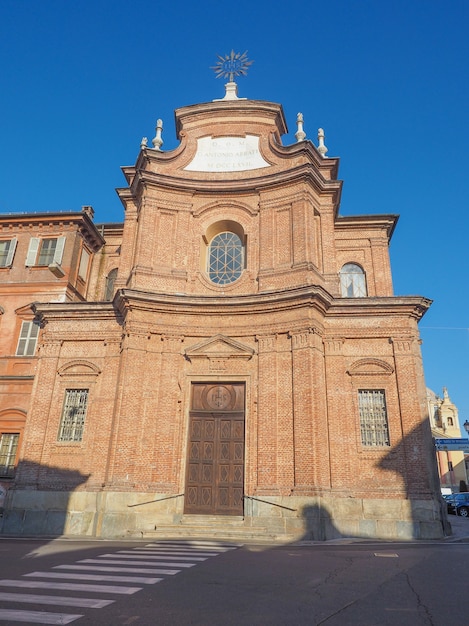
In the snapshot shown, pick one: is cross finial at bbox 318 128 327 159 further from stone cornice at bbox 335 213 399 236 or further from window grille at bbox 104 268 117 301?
window grille at bbox 104 268 117 301

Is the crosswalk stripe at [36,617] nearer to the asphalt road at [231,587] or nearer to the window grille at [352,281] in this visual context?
the asphalt road at [231,587]

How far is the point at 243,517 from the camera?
48.2 ft

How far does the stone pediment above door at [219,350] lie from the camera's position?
16719mm

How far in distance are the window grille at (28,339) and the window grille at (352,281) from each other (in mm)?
13506

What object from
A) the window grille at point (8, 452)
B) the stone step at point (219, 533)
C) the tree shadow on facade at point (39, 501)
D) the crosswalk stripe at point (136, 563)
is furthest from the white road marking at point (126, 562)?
the window grille at point (8, 452)

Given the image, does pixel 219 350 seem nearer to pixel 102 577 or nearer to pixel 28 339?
pixel 28 339

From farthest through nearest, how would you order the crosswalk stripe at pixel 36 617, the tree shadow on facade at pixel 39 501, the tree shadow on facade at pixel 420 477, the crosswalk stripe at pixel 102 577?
1. the tree shadow on facade at pixel 39 501
2. the tree shadow on facade at pixel 420 477
3. the crosswalk stripe at pixel 102 577
4. the crosswalk stripe at pixel 36 617

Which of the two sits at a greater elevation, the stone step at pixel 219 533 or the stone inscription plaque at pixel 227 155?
the stone inscription plaque at pixel 227 155

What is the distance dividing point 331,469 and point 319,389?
8.44 ft

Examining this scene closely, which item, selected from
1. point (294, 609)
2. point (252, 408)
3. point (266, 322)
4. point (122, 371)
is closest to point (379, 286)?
point (266, 322)

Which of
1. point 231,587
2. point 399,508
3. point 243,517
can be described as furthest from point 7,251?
point 231,587

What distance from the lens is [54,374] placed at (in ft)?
56.9

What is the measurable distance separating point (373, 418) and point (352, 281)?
23.5ft

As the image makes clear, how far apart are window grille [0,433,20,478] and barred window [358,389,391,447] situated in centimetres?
1313
